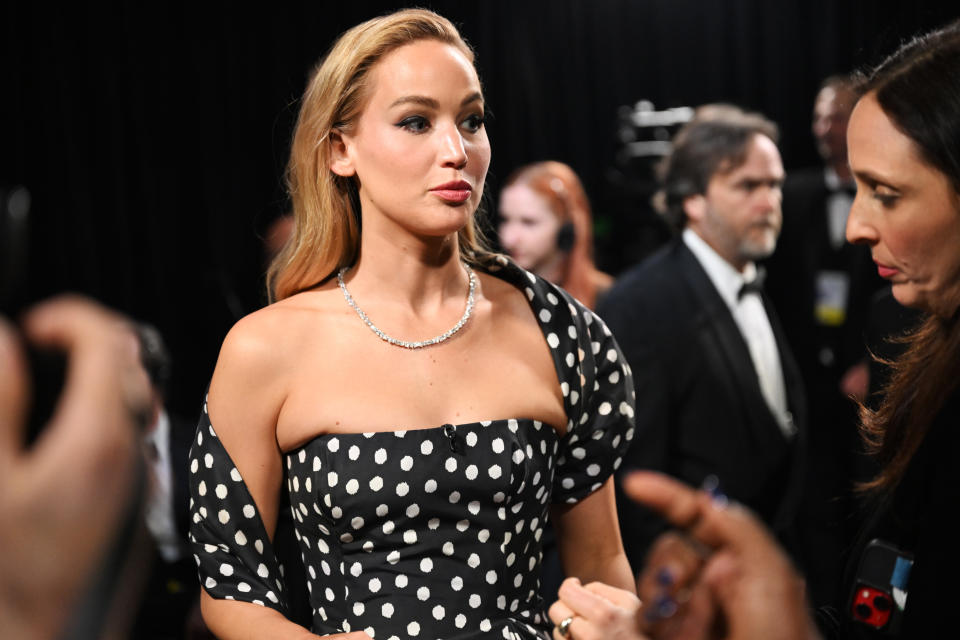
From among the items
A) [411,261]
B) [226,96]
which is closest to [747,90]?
[226,96]

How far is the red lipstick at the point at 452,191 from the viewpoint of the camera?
63.9 inches

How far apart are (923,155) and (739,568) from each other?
734 mm

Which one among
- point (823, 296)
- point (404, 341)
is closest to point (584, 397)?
point (404, 341)

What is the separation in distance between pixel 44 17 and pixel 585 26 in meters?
2.90

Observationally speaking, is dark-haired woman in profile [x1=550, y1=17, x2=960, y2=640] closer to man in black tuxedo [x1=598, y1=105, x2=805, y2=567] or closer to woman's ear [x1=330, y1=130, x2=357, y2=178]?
woman's ear [x1=330, y1=130, x2=357, y2=178]

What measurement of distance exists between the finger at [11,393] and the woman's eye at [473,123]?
123 cm

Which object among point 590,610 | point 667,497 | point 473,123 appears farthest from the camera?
point 473,123

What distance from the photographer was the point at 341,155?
1.75 m

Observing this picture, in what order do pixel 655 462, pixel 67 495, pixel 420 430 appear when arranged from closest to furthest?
1. pixel 67 495
2. pixel 420 430
3. pixel 655 462

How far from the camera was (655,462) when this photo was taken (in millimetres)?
2982

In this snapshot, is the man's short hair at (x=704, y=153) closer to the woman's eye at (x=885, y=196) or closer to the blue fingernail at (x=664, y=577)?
the woman's eye at (x=885, y=196)

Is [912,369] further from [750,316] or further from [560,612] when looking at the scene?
[750,316]

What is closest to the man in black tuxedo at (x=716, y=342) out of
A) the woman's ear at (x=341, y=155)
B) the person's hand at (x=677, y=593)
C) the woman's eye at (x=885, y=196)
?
the woman's ear at (x=341, y=155)

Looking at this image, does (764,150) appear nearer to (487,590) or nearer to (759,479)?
(759,479)
